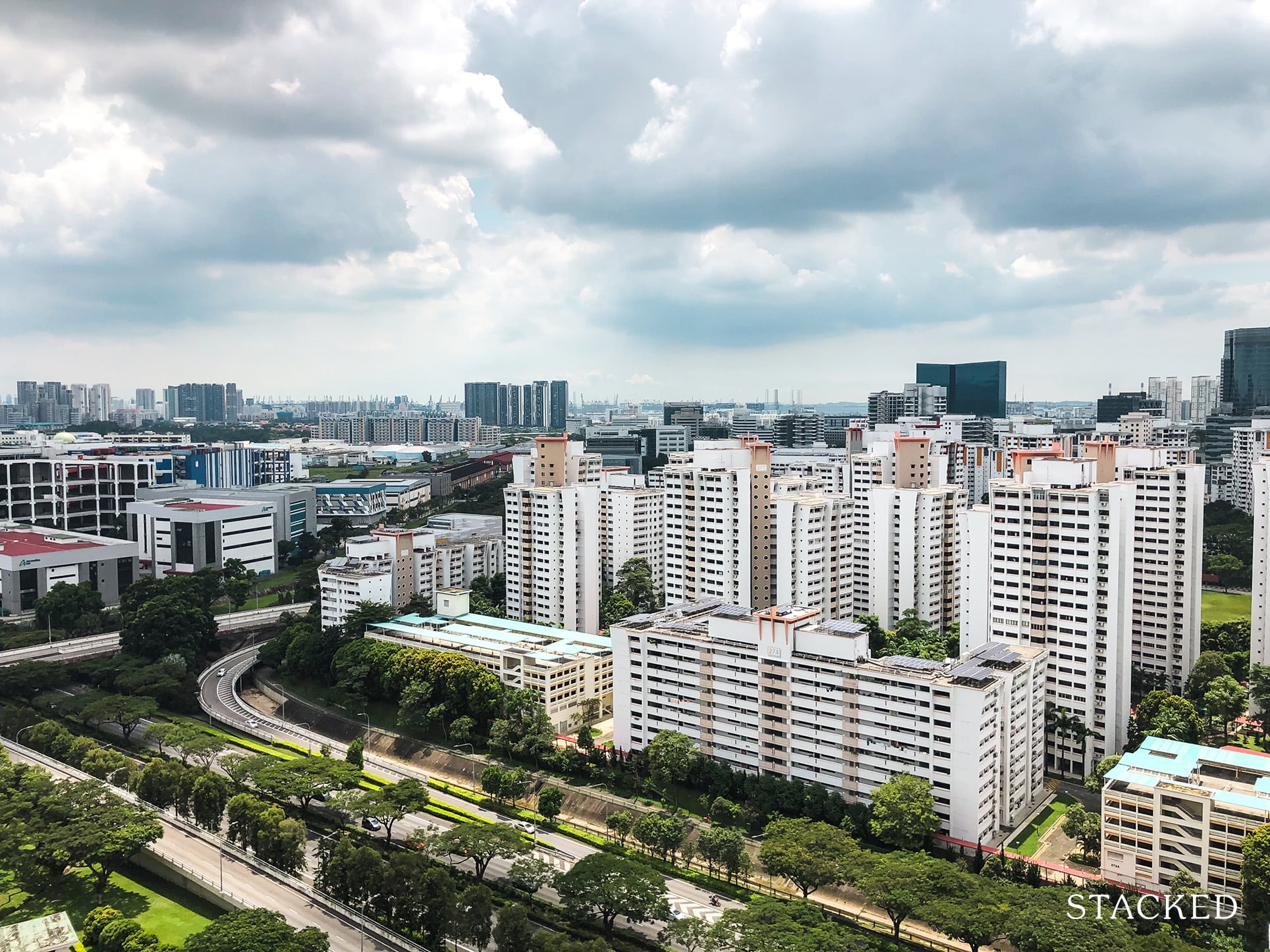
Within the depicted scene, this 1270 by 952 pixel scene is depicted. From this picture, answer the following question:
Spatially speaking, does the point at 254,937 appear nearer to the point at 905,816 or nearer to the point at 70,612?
the point at 905,816

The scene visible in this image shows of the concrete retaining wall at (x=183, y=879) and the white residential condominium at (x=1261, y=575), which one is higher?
the white residential condominium at (x=1261, y=575)

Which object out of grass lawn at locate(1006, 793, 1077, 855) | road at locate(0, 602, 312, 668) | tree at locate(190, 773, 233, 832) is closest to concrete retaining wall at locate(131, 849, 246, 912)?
tree at locate(190, 773, 233, 832)

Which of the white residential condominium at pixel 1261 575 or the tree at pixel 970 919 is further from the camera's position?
the white residential condominium at pixel 1261 575

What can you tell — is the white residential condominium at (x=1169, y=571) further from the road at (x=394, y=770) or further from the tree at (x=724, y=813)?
the road at (x=394, y=770)

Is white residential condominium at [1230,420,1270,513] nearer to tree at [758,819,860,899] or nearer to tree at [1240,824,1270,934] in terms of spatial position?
tree at [1240,824,1270,934]

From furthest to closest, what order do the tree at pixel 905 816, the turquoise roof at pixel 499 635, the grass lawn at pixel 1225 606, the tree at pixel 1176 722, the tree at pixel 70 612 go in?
the grass lawn at pixel 1225 606, the tree at pixel 70 612, the turquoise roof at pixel 499 635, the tree at pixel 1176 722, the tree at pixel 905 816

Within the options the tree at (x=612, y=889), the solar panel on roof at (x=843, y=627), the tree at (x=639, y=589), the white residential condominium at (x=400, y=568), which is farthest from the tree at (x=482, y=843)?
the white residential condominium at (x=400, y=568)

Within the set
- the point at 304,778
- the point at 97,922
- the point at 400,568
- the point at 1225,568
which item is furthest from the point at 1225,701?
the point at 400,568
